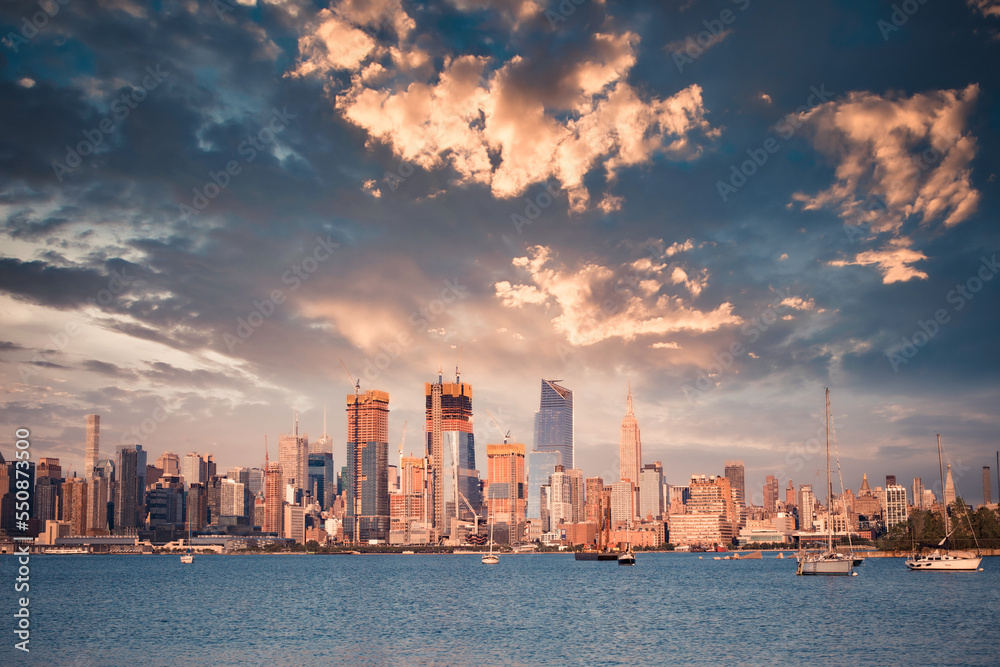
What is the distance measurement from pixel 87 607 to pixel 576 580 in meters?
85.1

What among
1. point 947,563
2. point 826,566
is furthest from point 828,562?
point 947,563

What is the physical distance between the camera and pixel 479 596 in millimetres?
117125

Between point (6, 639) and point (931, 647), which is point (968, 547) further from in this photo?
point (6, 639)

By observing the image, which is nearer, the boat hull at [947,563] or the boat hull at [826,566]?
the boat hull at [826,566]

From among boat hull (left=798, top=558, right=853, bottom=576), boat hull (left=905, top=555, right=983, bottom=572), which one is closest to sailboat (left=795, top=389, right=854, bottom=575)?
boat hull (left=798, top=558, right=853, bottom=576)

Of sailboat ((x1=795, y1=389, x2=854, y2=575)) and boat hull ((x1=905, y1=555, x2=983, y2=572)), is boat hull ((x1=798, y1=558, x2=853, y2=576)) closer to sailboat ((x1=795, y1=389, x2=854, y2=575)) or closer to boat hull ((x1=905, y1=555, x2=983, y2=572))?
sailboat ((x1=795, y1=389, x2=854, y2=575))

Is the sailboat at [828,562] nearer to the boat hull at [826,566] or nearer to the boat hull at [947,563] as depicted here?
the boat hull at [826,566]

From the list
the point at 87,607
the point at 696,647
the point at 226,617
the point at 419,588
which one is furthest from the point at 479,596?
the point at 696,647

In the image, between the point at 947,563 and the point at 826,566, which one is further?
the point at 947,563

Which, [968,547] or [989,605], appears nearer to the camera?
[989,605]

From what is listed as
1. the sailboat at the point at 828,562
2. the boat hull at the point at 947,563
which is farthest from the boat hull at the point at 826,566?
the boat hull at the point at 947,563

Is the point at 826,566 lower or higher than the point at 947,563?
lower

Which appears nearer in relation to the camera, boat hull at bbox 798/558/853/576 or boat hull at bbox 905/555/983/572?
boat hull at bbox 798/558/853/576

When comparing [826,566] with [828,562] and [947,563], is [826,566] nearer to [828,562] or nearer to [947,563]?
[828,562]
